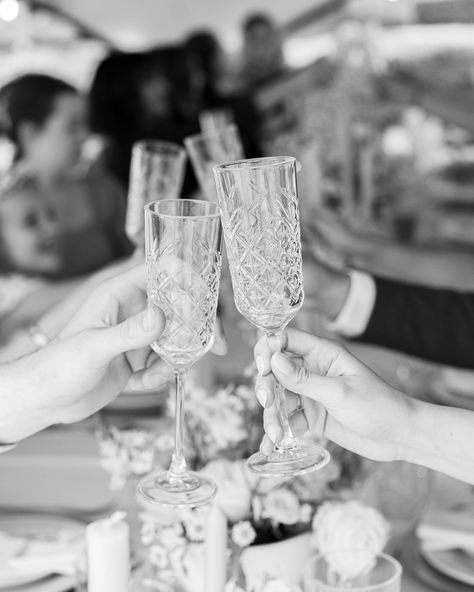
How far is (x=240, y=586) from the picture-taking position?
3.60 feet

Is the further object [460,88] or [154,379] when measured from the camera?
[460,88]

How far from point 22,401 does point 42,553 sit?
0.29 metres

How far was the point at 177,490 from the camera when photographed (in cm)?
100

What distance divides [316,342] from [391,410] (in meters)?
0.11

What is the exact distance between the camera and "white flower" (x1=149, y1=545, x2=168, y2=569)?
106 centimetres

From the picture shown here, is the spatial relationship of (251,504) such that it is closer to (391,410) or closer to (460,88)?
(391,410)

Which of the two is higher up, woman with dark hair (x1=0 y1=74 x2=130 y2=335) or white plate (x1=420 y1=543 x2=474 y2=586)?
woman with dark hair (x1=0 y1=74 x2=130 y2=335)

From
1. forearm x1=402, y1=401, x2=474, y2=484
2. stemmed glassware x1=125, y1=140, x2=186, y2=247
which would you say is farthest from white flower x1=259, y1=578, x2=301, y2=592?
stemmed glassware x1=125, y1=140, x2=186, y2=247

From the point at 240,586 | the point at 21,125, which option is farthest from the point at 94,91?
the point at 240,586

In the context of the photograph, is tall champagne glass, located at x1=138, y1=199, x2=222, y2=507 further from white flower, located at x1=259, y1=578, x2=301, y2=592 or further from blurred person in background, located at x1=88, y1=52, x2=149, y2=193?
blurred person in background, located at x1=88, y1=52, x2=149, y2=193

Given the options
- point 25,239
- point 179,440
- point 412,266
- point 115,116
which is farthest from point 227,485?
point 115,116

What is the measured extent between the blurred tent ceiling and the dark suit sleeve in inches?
137

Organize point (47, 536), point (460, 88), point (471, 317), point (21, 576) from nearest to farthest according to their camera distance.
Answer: point (21, 576)
point (47, 536)
point (471, 317)
point (460, 88)

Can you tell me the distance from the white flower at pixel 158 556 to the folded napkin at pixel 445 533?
1.33 ft
